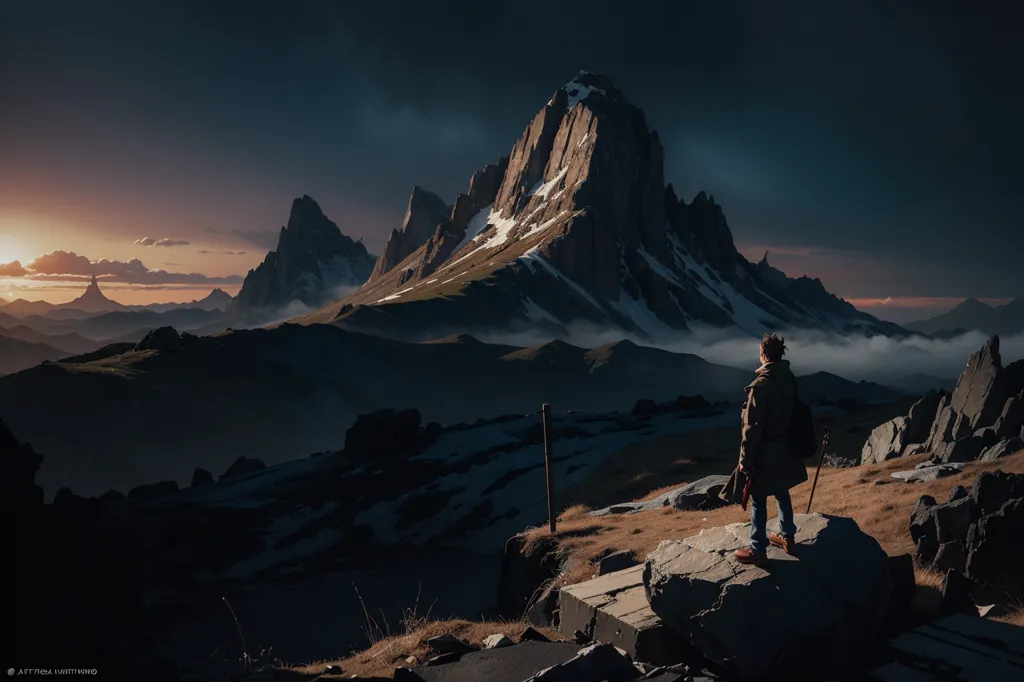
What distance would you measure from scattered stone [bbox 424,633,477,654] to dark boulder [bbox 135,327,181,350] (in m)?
133

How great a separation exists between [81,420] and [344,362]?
52500 mm

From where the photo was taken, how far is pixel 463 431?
63719 millimetres

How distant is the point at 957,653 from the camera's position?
7.84 m

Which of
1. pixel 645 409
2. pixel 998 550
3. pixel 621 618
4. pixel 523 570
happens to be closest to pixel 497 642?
pixel 621 618

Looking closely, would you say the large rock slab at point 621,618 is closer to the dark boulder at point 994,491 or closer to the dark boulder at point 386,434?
the dark boulder at point 994,491

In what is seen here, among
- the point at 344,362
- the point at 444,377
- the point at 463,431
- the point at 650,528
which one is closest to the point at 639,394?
the point at 444,377

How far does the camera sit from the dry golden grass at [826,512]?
45.4ft

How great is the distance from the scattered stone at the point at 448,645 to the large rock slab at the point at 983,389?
872 inches

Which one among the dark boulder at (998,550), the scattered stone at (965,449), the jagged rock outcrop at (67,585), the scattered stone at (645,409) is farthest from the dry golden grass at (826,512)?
the scattered stone at (645,409)

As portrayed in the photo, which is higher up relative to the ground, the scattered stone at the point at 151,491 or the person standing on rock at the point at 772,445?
the person standing on rock at the point at 772,445

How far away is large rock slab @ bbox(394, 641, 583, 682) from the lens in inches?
340

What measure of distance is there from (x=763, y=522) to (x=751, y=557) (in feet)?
1.57

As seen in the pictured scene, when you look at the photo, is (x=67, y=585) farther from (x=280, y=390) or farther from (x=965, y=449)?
(x=280, y=390)

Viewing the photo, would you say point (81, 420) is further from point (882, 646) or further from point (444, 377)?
point (882, 646)
